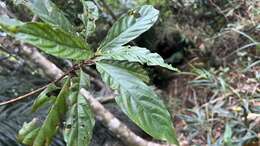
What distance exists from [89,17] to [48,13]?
0.17 metres

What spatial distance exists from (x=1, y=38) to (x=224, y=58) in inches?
76.0

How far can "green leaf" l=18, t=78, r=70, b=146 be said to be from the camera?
0.90m

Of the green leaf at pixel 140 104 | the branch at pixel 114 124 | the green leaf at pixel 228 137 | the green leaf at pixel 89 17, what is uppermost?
the green leaf at pixel 89 17

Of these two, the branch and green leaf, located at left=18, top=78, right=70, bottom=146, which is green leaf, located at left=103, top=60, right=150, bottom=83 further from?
the branch

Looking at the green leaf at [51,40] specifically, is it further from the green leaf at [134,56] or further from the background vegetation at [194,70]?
the background vegetation at [194,70]

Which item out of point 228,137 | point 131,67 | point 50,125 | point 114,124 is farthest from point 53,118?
point 228,137

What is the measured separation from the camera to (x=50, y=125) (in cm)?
91

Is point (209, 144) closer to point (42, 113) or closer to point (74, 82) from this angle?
point (42, 113)

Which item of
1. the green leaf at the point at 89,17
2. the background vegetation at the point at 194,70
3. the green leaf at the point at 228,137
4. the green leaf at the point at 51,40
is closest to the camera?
the green leaf at the point at 51,40

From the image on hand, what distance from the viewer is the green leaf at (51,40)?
71 cm

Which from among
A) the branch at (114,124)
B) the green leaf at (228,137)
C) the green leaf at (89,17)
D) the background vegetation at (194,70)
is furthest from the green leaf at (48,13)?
the green leaf at (228,137)

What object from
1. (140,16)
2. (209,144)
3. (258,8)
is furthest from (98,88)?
(140,16)

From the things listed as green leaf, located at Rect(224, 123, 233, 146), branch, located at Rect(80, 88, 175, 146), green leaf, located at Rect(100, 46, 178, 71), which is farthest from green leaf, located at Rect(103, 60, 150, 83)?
green leaf, located at Rect(224, 123, 233, 146)

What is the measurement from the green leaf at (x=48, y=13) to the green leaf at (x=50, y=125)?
0.12 m
